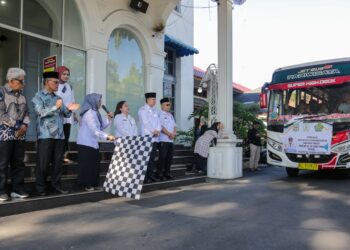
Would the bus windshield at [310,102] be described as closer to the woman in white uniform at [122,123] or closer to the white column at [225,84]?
the white column at [225,84]

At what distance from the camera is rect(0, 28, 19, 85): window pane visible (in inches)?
400

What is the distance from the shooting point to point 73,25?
10727 millimetres

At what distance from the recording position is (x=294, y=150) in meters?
9.91

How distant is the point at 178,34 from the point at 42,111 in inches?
458

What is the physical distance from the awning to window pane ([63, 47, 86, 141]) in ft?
16.4

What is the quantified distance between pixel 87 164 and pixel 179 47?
33.3 feet

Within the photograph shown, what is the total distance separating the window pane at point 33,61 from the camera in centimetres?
1035

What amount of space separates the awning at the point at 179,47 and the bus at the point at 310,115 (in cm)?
565

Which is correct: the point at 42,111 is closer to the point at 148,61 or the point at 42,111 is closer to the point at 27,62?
the point at 27,62

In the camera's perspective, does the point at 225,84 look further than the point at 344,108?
Yes

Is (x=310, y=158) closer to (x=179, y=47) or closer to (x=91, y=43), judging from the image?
(x=91, y=43)

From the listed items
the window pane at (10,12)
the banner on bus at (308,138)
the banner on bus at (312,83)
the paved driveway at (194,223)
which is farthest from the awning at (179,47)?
the paved driveway at (194,223)

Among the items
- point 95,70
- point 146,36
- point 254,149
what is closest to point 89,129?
point 95,70

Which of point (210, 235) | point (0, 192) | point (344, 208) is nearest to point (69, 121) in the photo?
point (0, 192)
